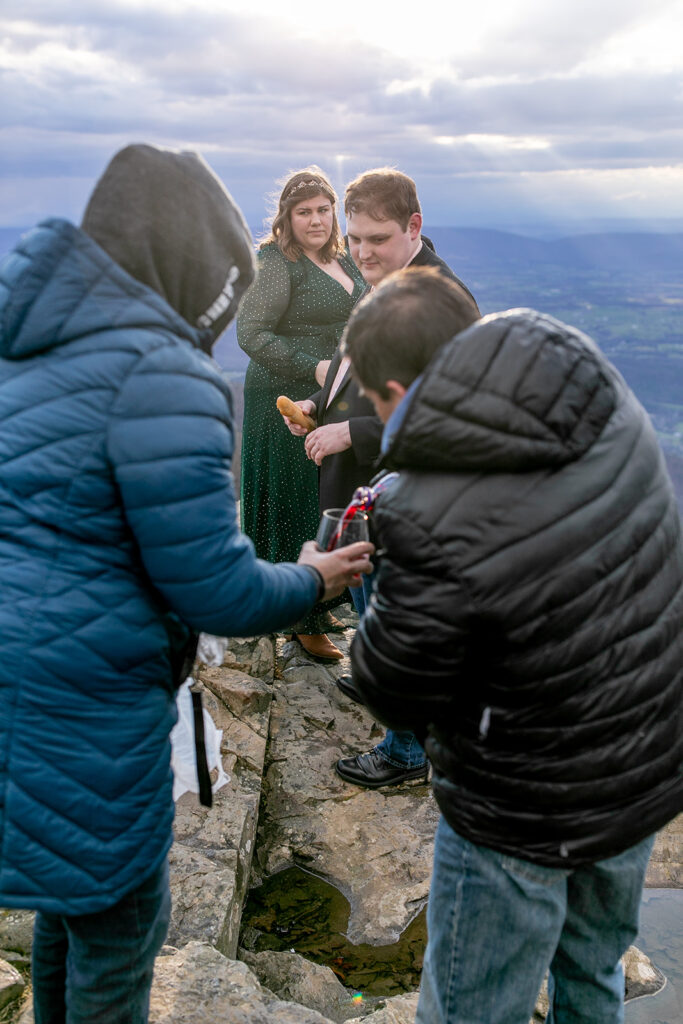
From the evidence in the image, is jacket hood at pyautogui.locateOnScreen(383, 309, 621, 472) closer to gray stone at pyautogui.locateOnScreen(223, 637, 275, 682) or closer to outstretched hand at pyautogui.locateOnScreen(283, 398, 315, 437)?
outstretched hand at pyautogui.locateOnScreen(283, 398, 315, 437)

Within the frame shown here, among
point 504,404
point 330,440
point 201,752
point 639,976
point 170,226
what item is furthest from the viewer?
point 330,440

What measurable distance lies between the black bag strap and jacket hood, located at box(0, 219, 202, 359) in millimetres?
789

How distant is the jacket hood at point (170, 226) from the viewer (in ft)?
4.91

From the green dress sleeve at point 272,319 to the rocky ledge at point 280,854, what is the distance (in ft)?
4.68

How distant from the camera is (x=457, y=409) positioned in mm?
1325

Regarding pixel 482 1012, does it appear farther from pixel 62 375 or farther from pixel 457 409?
pixel 62 375

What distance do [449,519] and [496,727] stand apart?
386mm

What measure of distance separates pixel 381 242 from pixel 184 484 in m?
2.08

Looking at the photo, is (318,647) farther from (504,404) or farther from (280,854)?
(504,404)

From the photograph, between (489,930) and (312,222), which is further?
(312,222)

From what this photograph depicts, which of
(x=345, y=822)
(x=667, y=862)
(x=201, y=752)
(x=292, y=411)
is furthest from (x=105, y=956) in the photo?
(x=667, y=862)

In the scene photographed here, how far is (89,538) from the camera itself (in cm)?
145

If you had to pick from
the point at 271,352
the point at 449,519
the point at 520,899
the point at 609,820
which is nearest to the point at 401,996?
the point at 520,899

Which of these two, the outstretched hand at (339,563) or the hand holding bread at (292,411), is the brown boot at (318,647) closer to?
the hand holding bread at (292,411)
